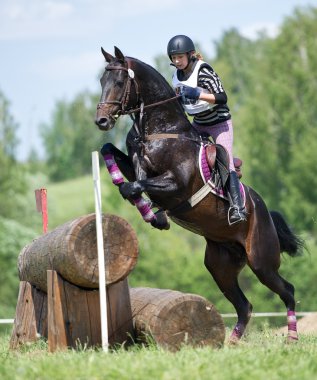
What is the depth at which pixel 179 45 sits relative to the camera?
26.4 ft

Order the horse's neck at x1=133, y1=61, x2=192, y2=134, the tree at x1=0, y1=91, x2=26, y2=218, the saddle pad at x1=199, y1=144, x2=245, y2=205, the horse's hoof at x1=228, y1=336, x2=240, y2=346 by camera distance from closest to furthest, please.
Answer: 1. the horse's neck at x1=133, y1=61, x2=192, y2=134
2. the saddle pad at x1=199, y1=144, x2=245, y2=205
3. the horse's hoof at x1=228, y1=336, x2=240, y2=346
4. the tree at x1=0, y1=91, x2=26, y2=218

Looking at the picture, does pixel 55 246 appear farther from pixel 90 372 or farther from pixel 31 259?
pixel 90 372

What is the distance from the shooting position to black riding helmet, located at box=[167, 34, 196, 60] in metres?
8.05

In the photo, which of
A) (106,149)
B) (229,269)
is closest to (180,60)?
(106,149)

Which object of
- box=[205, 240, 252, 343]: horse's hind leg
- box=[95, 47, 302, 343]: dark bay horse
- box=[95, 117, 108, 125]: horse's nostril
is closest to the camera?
box=[95, 117, 108, 125]: horse's nostril

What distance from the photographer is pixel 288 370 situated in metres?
5.97

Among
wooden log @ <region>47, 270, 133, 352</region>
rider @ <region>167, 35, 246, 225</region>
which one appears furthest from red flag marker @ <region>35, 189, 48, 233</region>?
rider @ <region>167, 35, 246, 225</region>

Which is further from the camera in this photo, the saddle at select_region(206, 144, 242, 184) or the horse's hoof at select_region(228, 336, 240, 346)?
the horse's hoof at select_region(228, 336, 240, 346)

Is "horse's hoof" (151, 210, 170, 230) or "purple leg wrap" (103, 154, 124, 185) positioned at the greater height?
"purple leg wrap" (103, 154, 124, 185)

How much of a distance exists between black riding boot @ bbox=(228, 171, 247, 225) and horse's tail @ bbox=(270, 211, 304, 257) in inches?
53.2

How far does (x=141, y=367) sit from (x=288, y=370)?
3.47 feet

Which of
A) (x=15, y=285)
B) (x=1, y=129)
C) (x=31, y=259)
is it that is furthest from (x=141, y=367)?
(x=1, y=129)

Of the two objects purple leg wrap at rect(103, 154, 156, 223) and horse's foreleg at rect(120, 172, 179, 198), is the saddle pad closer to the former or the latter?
horse's foreleg at rect(120, 172, 179, 198)

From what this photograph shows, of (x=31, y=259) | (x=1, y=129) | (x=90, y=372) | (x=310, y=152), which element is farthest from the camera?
(x=1, y=129)
